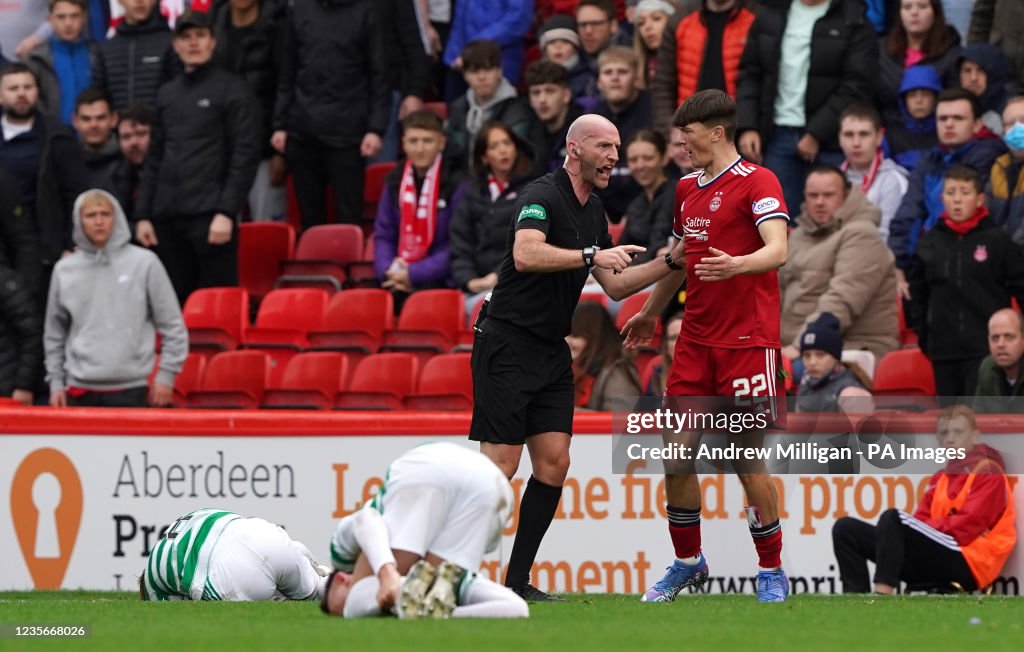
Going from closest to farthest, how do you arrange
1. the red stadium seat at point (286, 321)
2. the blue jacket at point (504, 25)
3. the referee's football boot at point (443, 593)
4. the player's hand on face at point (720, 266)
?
1. the referee's football boot at point (443, 593)
2. the player's hand on face at point (720, 266)
3. the red stadium seat at point (286, 321)
4. the blue jacket at point (504, 25)

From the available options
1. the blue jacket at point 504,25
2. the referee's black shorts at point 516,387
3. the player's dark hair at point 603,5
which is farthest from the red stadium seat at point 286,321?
the referee's black shorts at point 516,387

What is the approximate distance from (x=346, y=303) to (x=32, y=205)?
9.72ft

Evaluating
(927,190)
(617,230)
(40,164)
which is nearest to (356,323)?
(617,230)

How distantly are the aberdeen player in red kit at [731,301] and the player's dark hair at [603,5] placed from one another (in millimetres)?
6988

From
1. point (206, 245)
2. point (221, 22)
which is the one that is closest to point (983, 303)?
point (206, 245)

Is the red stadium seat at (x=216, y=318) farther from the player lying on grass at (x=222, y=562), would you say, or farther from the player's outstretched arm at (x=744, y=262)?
the player's outstretched arm at (x=744, y=262)

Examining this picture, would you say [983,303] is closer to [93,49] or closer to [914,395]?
[914,395]

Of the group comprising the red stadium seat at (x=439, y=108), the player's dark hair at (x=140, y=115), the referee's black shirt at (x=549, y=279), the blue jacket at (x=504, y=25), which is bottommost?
the referee's black shirt at (x=549, y=279)

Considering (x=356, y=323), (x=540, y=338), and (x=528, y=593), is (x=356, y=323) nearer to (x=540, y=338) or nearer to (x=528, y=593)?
(x=540, y=338)

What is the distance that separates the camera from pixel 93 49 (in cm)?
1672

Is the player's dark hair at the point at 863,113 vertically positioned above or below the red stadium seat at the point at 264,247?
above

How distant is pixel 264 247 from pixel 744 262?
347 inches

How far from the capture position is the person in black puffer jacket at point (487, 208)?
1452 cm

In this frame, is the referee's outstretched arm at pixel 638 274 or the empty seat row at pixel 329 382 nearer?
the referee's outstretched arm at pixel 638 274
